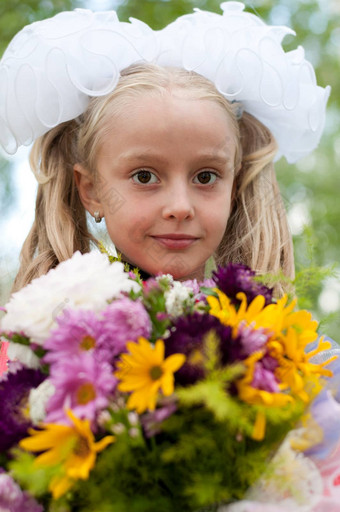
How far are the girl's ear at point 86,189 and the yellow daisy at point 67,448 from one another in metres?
1.04

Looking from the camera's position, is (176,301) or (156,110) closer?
(176,301)

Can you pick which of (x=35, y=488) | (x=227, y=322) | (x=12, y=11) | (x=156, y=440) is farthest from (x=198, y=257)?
(x=12, y=11)

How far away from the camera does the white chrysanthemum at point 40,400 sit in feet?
3.12

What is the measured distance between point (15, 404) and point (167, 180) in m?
0.79

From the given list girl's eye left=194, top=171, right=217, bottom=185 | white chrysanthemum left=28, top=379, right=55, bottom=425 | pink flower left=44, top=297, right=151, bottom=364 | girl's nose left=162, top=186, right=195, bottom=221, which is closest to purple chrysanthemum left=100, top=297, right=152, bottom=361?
pink flower left=44, top=297, right=151, bottom=364

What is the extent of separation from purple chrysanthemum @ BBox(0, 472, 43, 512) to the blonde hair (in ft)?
3.21

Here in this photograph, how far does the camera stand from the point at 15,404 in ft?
3.27

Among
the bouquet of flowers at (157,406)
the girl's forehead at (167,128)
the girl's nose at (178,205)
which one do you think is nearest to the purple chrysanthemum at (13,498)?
the bouquet of flowers at (157,406)

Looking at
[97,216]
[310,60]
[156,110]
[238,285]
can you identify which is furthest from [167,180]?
[310,60]

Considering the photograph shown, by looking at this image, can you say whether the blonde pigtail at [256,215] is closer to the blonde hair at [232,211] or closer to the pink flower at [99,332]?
the blonde hair at [232,211]

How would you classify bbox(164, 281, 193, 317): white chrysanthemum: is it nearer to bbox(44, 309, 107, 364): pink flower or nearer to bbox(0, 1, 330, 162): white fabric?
bbox(44, 309, 107, 364): pink flower

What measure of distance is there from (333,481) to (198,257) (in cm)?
78

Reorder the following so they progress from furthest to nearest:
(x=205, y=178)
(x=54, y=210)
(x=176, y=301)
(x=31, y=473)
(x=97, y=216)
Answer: (x=54, y=210) → (x=97, y=216) → (x=205, y=178) → (x=176, y=301) → (x=31, y=473)

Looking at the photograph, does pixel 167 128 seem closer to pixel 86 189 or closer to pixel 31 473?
pixel 86 189
